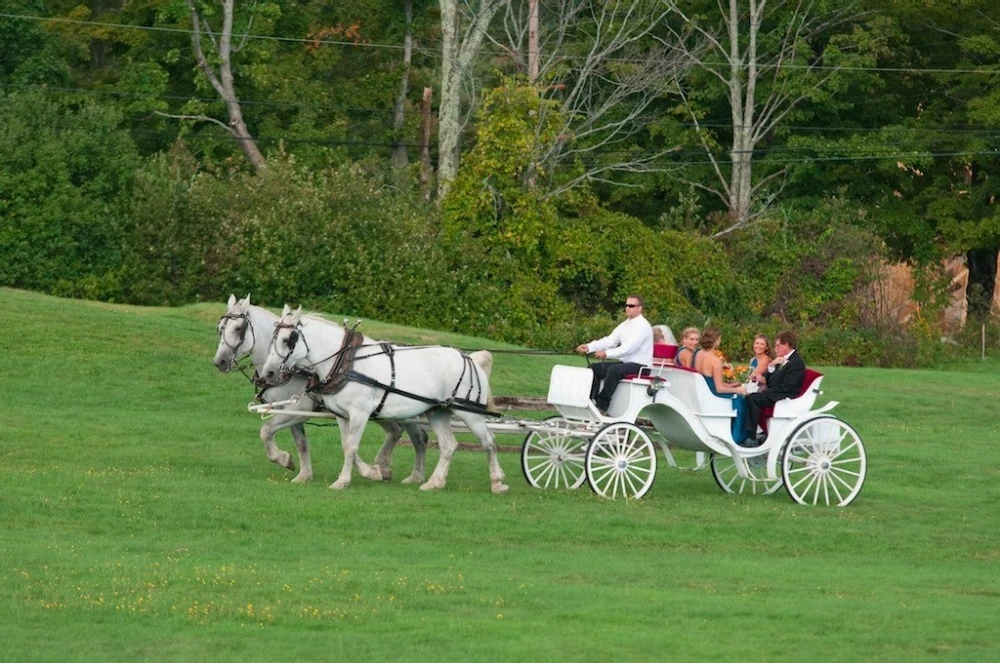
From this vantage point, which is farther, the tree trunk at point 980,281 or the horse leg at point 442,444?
the tree trunk at point 980,281

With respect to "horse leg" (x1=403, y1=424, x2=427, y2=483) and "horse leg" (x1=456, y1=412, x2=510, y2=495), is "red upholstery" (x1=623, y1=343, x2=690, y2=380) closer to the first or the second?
"horse leg" (x1=456, y1=412, x2=510, y2=495)

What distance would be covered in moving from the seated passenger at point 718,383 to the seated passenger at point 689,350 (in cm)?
9

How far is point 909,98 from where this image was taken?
2228 inches

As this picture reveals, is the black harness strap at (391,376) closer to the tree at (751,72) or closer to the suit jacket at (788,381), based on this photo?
the suit jacket at (788,381)

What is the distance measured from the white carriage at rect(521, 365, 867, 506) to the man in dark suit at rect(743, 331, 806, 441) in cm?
14

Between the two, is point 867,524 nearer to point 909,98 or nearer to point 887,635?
point 887,635

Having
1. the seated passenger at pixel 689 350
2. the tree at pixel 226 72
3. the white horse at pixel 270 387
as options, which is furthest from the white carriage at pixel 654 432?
the tree at pixel 226 72

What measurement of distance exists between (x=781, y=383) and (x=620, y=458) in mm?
1972

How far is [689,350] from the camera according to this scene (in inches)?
746

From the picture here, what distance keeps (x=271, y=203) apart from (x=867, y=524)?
93.7 ft

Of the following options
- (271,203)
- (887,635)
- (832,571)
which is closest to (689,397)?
(832,571)

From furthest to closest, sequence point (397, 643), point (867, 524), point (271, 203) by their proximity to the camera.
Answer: point (271, 203) < point (867, 524) < point (397, 643)

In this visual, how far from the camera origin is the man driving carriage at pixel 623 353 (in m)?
17.8

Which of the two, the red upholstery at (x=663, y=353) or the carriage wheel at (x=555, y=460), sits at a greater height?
the red upholstery at (x=663, y=353)
